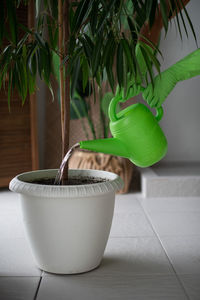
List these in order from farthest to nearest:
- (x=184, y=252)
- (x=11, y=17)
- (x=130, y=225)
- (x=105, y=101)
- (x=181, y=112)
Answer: (x=181, y=112), (x=105, y=101), (x=130, y=225), (x=184, y=252), (x=11, y=17)

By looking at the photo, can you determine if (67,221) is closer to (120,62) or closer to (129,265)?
(129,265)

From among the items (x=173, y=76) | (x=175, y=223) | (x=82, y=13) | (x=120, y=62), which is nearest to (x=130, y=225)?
(x=175, y=223)

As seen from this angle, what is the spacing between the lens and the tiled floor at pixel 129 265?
122 centimetres

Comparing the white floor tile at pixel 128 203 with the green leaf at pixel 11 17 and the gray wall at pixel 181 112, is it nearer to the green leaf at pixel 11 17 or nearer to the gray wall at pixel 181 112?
the gray wall at pixel 181 112

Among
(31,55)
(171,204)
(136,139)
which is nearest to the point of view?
(31,55)

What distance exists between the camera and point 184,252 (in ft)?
5.19

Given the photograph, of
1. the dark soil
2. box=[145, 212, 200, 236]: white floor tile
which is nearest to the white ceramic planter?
the dark soil

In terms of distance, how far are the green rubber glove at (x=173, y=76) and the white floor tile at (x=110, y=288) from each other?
0.68 metres

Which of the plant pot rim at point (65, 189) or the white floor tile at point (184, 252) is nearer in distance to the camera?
the plant pot rim at point (65, 189)

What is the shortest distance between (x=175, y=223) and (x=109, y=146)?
87cm

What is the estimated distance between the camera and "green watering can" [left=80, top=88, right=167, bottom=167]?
4.32ft

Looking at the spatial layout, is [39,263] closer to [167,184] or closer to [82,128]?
[167,184]

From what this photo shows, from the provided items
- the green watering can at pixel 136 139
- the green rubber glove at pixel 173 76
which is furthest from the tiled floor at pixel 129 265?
the green rubber glove at pixel 173 76

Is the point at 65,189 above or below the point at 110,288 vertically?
above
